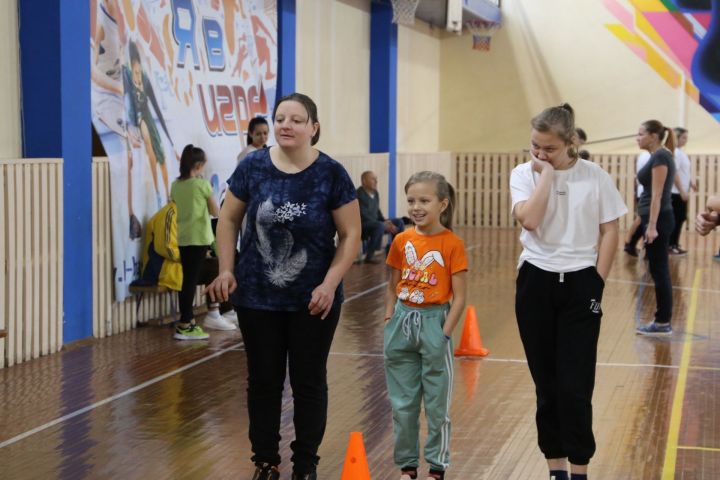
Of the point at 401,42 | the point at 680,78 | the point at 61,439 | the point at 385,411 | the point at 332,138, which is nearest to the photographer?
the point at 61,439

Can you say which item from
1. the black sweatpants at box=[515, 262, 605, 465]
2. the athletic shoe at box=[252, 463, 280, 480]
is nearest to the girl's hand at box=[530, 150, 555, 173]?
the black sweatpants at box=[515, 262, 605, 465]

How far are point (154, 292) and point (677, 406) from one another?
475 cm

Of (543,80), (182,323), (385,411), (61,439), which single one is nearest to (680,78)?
(543,80)

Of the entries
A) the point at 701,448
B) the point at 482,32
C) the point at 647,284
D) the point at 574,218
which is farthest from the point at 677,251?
the point at 574,218

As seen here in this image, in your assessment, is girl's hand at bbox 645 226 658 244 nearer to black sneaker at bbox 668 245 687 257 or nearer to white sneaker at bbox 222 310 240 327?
white sneaker at bbox 222 310 240 327

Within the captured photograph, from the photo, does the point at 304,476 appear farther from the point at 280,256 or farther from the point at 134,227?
the point at 134,227

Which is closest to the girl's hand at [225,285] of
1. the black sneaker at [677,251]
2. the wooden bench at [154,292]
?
the wooden bench at [154,292]

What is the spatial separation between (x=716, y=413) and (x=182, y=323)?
4.53 metres

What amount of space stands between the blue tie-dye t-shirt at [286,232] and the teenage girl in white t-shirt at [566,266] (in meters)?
0.84

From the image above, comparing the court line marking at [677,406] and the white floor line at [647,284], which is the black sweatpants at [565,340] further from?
the white floor line at [647,284]

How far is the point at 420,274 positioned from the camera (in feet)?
16.6

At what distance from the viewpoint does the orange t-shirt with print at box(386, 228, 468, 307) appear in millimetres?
5031

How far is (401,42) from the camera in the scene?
1991 cm

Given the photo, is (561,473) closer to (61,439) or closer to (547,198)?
(547,198)
